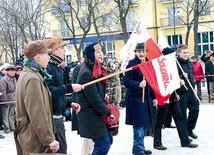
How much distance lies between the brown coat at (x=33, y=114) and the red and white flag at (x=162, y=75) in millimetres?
2541

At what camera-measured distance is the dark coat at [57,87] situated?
4965 mm

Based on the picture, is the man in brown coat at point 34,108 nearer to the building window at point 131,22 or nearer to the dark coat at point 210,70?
the dark coat at point 210,70

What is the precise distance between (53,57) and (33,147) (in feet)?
4.12

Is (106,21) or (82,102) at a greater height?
(106,21)

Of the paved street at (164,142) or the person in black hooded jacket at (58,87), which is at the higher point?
the person in black hooded jacket at (58,87)

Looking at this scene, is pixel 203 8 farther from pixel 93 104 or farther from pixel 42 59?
pixel 42 59

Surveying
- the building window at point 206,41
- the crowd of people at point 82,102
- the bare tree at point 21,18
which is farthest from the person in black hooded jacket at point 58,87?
the building window at point 206,41

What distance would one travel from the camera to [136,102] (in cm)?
720

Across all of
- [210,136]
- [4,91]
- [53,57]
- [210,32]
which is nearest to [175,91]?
[210,136]

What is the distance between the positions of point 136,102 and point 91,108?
1.52 metres

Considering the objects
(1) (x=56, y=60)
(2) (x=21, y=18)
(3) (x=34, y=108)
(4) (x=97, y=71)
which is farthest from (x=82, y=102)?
(2) (x=21, y=18)

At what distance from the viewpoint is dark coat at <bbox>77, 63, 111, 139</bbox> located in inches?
226

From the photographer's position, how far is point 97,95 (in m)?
5.75

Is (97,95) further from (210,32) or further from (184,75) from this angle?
(210,32)
